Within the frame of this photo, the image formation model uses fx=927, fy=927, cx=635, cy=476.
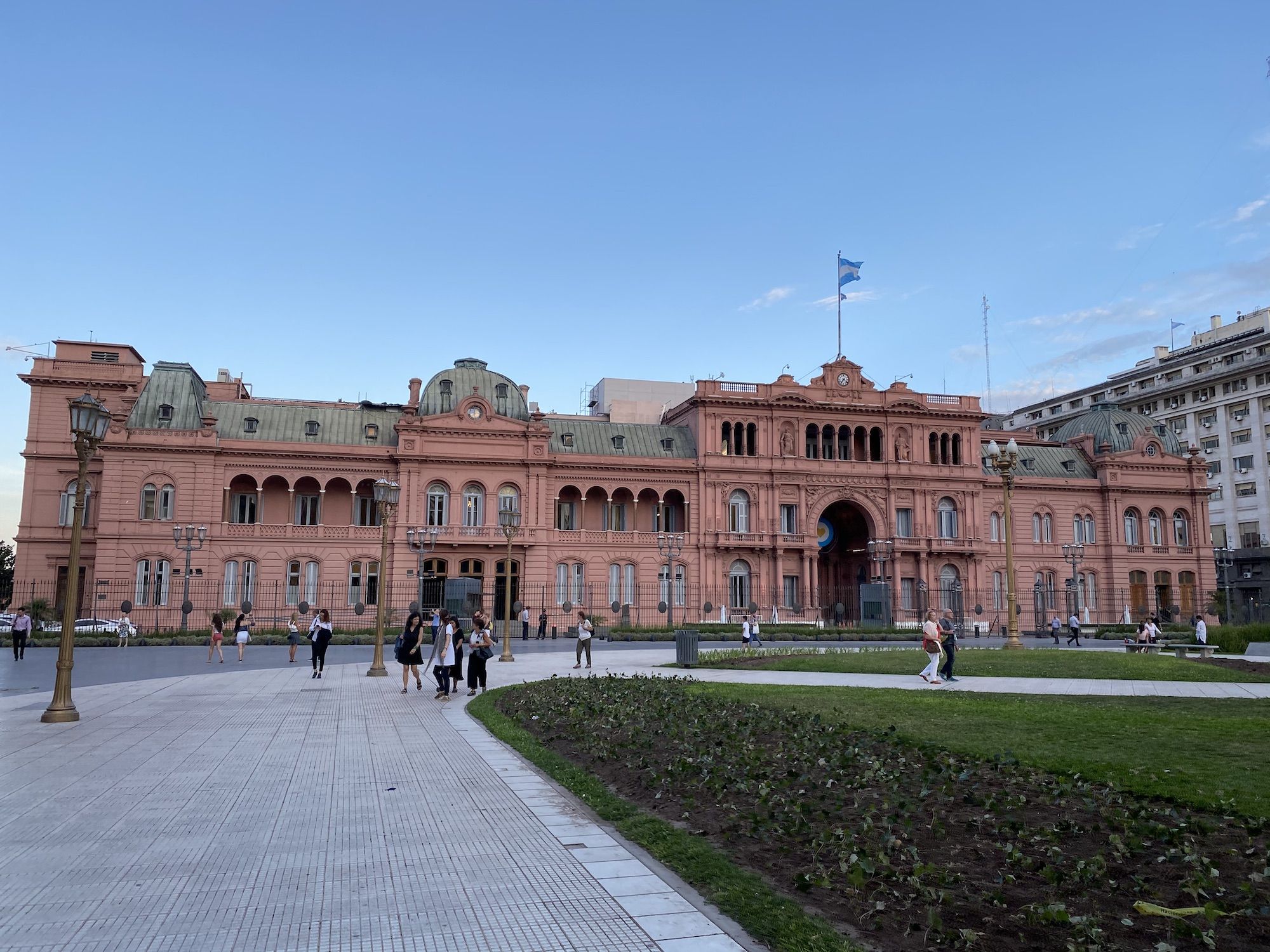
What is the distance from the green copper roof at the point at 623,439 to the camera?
61.5 metres

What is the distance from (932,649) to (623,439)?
135ft

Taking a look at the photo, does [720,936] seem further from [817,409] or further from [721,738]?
[817,409]

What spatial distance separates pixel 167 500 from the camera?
53.1 meters

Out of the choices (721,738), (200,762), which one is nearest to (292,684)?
(200,762)

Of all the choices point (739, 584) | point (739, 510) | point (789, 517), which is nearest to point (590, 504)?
point (739, 510)

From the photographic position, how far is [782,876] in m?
7.08

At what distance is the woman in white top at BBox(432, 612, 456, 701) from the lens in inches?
810

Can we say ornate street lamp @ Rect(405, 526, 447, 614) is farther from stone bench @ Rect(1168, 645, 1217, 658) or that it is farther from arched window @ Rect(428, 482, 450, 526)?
stone bench @ Rect(1168, 645, 1217, 658)

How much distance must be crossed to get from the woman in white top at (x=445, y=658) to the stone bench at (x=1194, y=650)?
21.7 m

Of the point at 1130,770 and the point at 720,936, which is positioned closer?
the point at 720,936

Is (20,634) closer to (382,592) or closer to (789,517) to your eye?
(382,592)

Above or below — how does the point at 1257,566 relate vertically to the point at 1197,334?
below

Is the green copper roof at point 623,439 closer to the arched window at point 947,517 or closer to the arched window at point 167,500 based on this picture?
the arched window at point 947,517

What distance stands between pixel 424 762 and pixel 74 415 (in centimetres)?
986
